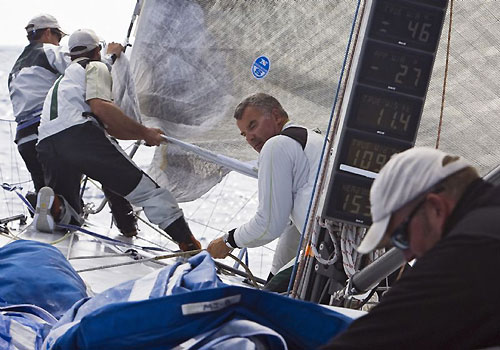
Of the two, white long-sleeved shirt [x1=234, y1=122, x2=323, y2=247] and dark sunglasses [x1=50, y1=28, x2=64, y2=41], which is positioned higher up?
dark sunglasses [x1=50, y1=28, x2=64, y2=41]

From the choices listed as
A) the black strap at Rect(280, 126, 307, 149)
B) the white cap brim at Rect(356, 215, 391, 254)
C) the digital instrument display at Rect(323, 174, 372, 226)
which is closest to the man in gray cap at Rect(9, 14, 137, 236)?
the black strap at Rect(280, 126, 307, 149)

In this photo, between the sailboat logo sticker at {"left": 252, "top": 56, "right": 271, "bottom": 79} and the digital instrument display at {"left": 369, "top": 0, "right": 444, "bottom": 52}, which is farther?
the sailboat logo sticker at {"left": 252, "top": 56, "right": 271, "bottom": 79}

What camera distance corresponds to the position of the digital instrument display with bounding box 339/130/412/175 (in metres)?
2.46

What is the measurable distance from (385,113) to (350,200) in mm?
264

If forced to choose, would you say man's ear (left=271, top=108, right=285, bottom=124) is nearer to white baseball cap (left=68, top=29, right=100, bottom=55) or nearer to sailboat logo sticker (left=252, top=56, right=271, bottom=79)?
sailboat logo sticker (left=252, top=56, right=271, bottom=79)

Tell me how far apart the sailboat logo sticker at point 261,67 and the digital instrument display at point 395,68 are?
1911 millimetres

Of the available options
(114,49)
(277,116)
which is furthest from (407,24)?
(114,49)

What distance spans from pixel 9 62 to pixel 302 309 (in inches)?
396

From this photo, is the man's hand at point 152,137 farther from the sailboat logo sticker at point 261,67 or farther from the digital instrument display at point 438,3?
the digital instrument display at point 438,3

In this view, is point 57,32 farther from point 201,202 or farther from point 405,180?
point 201,202

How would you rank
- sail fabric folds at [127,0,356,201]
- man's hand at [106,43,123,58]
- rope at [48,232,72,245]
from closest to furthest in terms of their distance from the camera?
rope at [48,232,72,245]
sail fabric folds at [127,0,356,201]
man's hand at [106,43,123,58]

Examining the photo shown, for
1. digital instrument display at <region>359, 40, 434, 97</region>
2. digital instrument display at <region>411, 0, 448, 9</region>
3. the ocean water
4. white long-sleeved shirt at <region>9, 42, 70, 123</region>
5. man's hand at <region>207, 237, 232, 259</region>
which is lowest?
the ocean water

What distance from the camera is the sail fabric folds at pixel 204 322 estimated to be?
64.7 inches

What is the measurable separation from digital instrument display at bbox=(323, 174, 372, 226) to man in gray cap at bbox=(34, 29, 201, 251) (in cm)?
162
